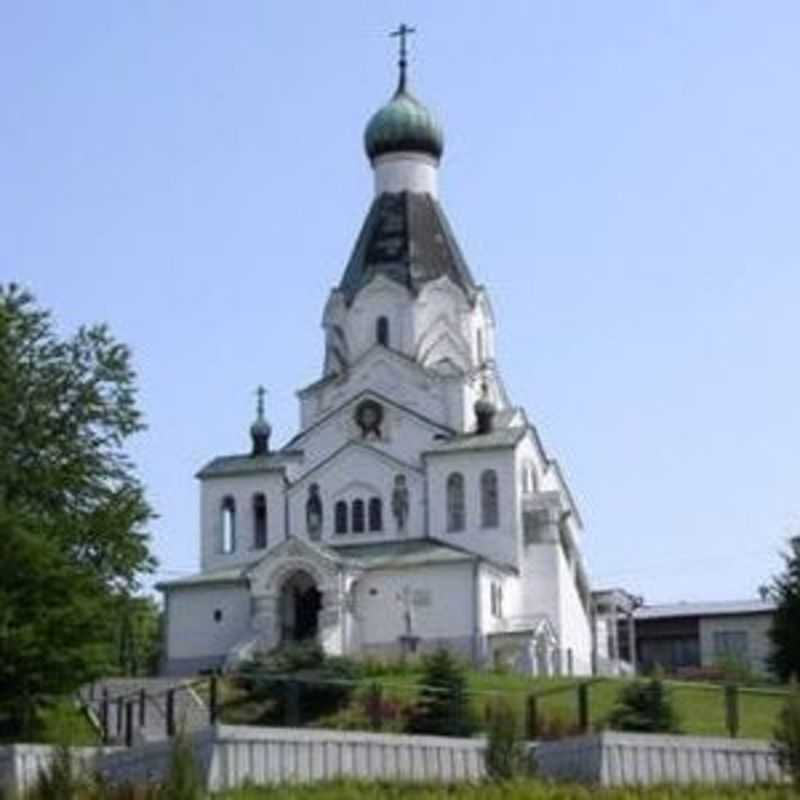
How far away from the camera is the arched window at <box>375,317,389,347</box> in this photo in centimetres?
6888

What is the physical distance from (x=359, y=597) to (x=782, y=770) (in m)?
42.0

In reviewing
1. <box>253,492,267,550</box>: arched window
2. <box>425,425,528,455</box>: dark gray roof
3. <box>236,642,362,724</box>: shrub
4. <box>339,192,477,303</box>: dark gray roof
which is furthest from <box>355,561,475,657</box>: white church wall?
<box>339,192,477,303</box>: dark gray roof

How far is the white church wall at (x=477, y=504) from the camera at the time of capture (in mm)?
63594

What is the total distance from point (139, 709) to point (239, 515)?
108ft

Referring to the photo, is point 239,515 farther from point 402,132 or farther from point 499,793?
point 499,793

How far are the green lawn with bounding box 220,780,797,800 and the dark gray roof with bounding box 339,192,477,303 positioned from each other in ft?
161

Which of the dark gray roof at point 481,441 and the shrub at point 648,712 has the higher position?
the dark gray roof at point 481,441

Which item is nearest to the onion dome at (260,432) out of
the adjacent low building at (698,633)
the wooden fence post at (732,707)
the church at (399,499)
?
the church at (399,499)

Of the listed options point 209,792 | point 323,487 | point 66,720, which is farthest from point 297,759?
point 323,487

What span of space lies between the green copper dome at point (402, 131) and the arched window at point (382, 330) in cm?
582

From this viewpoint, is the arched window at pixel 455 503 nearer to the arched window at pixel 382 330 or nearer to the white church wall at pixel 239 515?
the white church wall at pixel 239 515

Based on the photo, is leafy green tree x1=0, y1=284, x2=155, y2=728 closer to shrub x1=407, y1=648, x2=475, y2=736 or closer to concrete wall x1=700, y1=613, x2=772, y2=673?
shrub x1=407, y1=648, x2=475, y2=736

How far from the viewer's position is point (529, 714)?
2516 cm

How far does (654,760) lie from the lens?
22.2m
